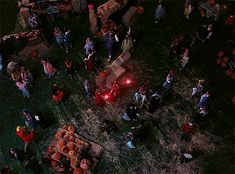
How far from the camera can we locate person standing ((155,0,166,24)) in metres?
Answer: 20.5

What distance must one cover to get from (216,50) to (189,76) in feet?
7.10

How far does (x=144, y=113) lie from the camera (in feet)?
60.3

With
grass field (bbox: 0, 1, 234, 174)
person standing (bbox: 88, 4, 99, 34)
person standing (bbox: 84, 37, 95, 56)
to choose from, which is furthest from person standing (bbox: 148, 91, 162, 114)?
person standing (bbox: 88, 4, 99, 34)

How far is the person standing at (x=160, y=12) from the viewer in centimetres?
2046

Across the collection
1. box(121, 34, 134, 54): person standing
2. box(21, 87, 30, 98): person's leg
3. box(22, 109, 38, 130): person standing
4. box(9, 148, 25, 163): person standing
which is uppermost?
box(121, 34, 134, 54): person standing

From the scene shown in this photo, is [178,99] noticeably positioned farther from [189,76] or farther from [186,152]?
[186,152]

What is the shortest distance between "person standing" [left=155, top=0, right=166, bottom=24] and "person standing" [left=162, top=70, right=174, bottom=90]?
3878mm

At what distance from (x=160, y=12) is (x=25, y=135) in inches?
367

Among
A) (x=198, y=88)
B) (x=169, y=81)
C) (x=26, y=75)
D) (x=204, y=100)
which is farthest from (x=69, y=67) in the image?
(x=204, y=100)

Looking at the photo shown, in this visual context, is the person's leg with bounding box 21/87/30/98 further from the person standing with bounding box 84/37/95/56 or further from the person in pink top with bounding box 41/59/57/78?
the person standing with bounding box 84/37/95/56

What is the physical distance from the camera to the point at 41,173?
55.4 ft

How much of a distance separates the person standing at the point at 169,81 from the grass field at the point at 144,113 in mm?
475

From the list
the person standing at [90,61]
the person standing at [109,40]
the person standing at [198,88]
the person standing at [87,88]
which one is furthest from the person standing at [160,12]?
the person standing at [87,88]

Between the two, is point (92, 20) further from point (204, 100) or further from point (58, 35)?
point (204, 100)
